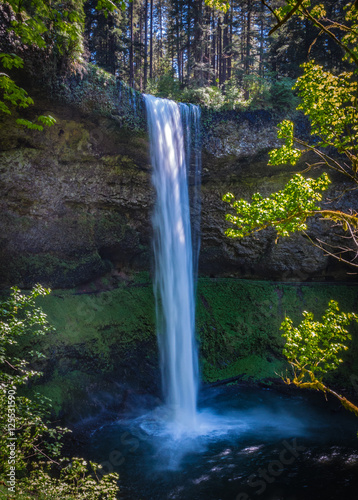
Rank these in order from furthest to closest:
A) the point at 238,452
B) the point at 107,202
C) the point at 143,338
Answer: the point at 107,202 < the point at 143,338 < the point at 238,452

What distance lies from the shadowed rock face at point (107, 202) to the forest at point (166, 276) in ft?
0.19

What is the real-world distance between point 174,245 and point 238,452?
24.7 ft

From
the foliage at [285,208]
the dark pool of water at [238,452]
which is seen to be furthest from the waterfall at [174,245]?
the foliage at [285,208]

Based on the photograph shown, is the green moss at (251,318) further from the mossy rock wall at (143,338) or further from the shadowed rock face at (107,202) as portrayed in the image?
the shadowed rock face at (107,202)

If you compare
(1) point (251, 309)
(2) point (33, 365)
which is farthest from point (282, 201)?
(1) point (251, 309)

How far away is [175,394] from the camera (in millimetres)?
11797

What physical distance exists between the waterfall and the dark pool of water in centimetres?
145

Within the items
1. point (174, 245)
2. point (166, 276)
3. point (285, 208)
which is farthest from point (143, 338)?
point (285, 208)

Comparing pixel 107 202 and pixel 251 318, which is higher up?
pixel 107 202

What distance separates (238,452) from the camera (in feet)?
28.6

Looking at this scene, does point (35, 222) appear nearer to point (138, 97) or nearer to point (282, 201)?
point (138, 97)

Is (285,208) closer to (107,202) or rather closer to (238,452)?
(238,452)

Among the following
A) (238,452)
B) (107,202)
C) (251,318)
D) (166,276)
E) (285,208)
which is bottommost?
(238,452)

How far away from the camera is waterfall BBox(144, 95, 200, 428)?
39.4ft
